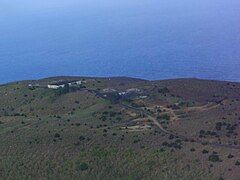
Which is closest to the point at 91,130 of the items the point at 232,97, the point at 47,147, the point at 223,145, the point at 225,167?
the point at 47,147

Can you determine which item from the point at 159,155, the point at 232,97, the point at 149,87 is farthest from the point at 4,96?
the point at 159,155

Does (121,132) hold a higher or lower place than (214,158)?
higher

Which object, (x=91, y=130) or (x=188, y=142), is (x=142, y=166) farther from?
(x=91, y=130)

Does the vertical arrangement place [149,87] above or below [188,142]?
above

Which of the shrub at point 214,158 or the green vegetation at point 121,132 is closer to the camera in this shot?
the shrub at point 214,158

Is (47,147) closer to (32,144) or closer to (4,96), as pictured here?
(32,144)

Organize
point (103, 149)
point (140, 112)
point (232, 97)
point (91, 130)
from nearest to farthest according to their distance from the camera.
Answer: point (103, 149) → point (91, 130) → point (140, 112) → point (232, 97)

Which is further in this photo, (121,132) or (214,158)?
(121,132)

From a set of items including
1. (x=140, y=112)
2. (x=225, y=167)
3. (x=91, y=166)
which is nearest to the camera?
(x=225, y=167)

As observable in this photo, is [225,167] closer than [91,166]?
Yes

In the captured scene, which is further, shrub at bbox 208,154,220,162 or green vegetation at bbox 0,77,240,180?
green vegetation at bbox 0,77,240,180
